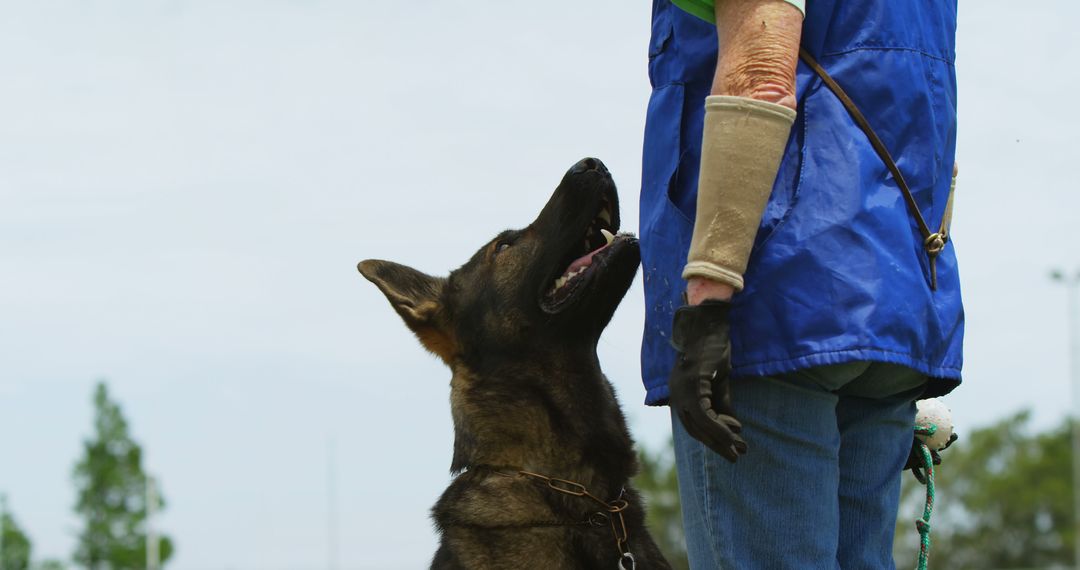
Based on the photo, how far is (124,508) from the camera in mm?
37812

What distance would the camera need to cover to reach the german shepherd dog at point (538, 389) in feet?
13.1

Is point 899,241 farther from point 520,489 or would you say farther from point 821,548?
point 520,489

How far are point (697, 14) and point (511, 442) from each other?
2.09 metres

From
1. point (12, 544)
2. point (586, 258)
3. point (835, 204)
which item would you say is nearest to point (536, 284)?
point (586, 258)

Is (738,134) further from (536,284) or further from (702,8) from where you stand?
(536,284)

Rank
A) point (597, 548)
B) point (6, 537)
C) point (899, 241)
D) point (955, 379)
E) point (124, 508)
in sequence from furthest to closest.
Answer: point (124, 508) → point (6, 537) → point (597, 548) → point (955, 379) → point (899, 241)

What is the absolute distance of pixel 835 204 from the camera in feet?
7.68

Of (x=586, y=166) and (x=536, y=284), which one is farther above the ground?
(x=586, y=166)

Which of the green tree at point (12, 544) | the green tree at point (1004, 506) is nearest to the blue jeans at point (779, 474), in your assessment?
the green tree at point (12, 544)

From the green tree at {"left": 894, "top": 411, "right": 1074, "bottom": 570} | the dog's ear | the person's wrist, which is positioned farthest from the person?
the green tree at {"left": 894, "top": 411, "right": 1074, "bottom": 570}

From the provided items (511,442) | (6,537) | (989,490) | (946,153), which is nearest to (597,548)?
(511,442)

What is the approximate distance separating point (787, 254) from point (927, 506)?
1156 millimetres

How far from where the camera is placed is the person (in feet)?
7.63

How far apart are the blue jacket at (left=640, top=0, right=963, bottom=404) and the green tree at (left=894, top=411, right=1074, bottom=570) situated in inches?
2173
